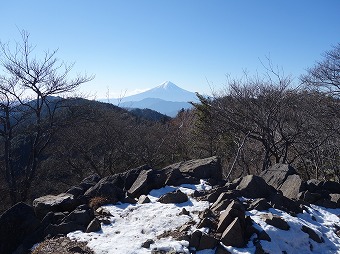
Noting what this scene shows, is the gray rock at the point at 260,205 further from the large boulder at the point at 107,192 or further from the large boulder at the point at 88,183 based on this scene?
the large boulder at the point at 88,183

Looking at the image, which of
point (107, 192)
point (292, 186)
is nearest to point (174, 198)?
point (107, 192)

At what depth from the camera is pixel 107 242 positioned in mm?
5637

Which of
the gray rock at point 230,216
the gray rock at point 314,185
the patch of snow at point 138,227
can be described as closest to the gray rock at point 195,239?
the patch of snow at point 138,227

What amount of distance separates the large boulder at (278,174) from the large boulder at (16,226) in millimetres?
5758

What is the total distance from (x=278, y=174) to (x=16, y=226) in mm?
6361

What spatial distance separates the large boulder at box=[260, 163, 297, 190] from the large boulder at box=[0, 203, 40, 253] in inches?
227

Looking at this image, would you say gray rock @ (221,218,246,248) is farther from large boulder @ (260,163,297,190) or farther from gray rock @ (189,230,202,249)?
large boulder @ (260,163,297,190)

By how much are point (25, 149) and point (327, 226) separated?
2030 centimetres

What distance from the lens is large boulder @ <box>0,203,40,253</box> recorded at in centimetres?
628

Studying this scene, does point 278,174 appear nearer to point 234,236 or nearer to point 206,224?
point 206,224

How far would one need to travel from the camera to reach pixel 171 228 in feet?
19.3

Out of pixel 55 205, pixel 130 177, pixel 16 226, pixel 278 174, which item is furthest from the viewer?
pixel 130 177

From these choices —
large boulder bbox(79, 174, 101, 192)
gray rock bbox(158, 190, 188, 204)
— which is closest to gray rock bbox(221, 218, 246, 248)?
gray rock bbox(158, 190, 188, 204)

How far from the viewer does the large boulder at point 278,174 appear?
27.3ft
